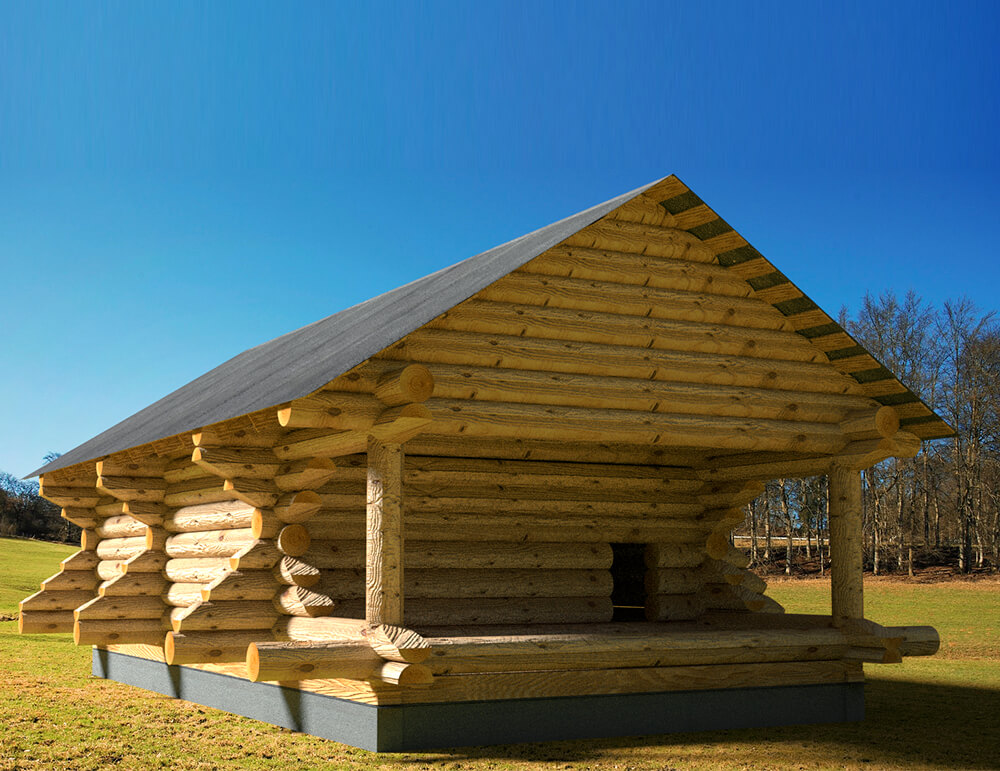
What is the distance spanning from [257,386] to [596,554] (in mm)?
4953

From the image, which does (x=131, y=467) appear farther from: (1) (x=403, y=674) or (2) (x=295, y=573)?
(1) (x=403, y=674)

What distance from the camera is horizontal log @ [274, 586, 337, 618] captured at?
10.5 metres

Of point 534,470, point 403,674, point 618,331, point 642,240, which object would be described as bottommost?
point 403,674

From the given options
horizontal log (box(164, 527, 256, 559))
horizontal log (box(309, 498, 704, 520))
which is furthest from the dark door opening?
horizontal log (box(164, 527, 256, 559))

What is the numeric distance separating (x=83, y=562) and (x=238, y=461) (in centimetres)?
741

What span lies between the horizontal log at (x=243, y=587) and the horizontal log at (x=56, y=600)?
6461 mm

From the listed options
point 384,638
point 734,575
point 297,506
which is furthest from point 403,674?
point 734,575

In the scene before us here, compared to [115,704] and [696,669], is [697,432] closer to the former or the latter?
[696,669]

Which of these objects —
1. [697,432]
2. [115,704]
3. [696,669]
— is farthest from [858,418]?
[115,704]

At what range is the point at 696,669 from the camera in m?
10.5

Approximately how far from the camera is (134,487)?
14.0 meters

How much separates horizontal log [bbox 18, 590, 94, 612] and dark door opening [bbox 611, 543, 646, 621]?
8.46 meters

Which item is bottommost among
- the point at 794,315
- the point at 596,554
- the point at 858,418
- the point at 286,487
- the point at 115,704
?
the point at 115,704

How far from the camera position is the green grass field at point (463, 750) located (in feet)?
29.0
